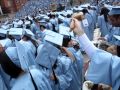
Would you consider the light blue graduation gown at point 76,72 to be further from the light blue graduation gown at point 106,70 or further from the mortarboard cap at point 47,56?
the light blue graduation gown at point 106,70

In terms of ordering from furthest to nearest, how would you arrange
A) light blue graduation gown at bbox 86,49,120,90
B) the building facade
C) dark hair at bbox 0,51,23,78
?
the building facade
dark hair at bbox 0,51,23,78
light blue graduation gown at bbox 86,49,120,90

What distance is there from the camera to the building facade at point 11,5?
145ft

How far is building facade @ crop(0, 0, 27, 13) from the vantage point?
44.2m

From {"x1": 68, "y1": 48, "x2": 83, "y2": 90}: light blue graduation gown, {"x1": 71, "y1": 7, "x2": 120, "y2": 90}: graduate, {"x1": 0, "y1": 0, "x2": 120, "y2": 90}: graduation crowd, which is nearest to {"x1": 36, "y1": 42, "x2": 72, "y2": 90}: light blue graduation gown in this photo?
{"x1": 0, "y1": 0, "x2": 120, "y2": 90}: graduation crowd

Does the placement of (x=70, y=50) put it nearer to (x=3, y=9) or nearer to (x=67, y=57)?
(x=67, y=57)

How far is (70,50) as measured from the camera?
6.28 metres

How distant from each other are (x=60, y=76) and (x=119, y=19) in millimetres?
1639

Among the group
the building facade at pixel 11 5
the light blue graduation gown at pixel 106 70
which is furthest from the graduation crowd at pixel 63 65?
the building facade at pixel 11 5

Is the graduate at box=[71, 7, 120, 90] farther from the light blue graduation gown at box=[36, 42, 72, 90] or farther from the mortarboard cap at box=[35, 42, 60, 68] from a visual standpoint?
the mortarboard cap at box=[35, 42, 60, 68]

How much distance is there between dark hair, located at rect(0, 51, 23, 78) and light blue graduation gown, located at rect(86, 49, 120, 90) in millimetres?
838

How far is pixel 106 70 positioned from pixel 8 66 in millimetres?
1039

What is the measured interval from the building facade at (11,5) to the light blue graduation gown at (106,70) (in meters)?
41.6

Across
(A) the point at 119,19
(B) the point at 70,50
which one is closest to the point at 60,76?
(B) the point at 70,50

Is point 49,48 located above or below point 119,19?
below
